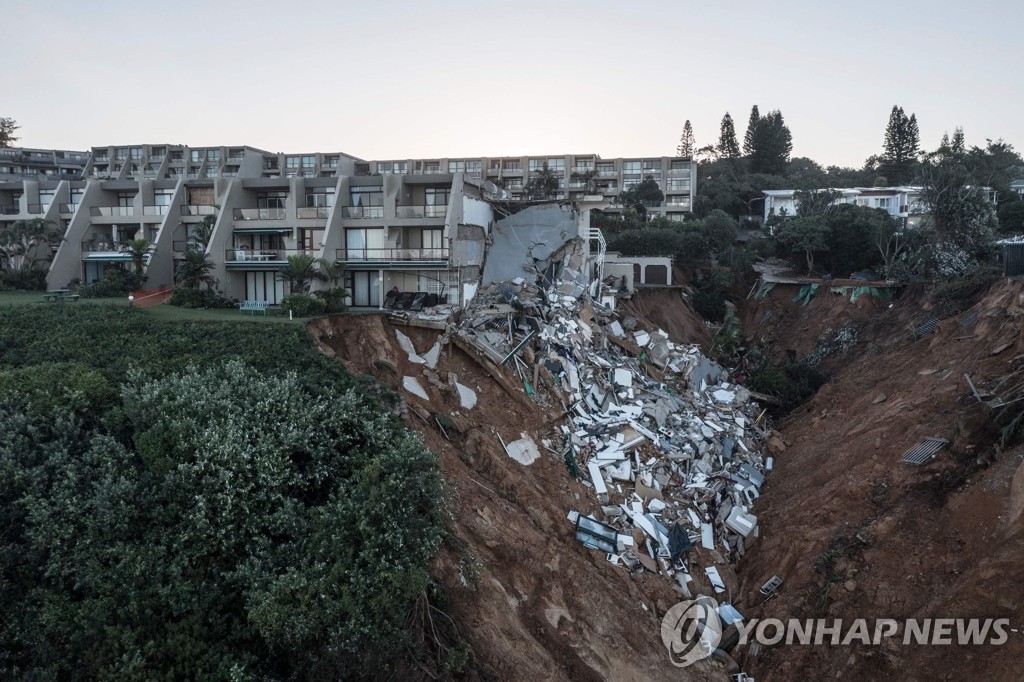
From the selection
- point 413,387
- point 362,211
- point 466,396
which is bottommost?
point 466,396

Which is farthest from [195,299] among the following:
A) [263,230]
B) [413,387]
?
[413,387]

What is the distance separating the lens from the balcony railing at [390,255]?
1185 inches

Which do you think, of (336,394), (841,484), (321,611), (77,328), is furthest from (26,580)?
(841,484)

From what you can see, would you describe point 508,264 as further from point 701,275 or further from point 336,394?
point 336,394

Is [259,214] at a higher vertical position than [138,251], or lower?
higher

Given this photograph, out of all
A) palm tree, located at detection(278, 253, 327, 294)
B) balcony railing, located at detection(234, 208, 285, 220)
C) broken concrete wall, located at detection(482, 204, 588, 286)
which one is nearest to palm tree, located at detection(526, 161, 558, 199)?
broken concrete wall, located at detection(482, 204, 588, 286)

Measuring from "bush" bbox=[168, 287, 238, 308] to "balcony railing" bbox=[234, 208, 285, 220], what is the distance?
603cm

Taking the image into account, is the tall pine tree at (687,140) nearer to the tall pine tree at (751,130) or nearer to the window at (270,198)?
the tall pine tree at (751,130)

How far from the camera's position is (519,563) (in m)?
14.8

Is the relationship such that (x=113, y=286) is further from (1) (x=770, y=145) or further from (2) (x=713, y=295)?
(1) (x=770, y=145)

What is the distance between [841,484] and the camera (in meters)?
18.9

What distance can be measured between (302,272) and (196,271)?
5.73 metres

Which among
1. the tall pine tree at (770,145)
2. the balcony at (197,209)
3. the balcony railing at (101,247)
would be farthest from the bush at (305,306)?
the tall pine tree at (770,145)

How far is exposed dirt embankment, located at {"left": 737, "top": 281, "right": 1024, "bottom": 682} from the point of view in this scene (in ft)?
43.1
